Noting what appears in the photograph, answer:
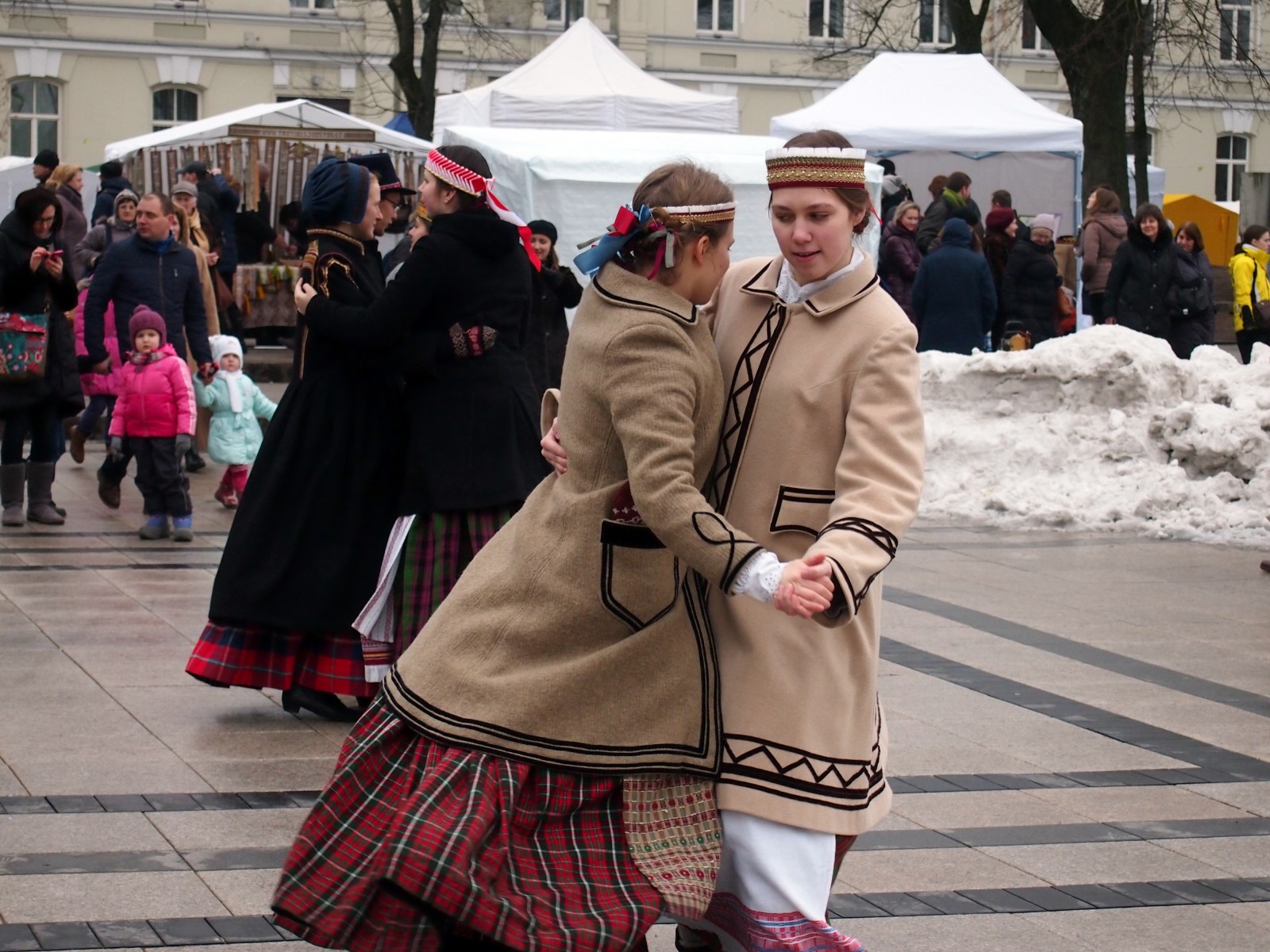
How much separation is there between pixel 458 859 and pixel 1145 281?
530 inches

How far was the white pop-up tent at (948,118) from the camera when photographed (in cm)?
1955

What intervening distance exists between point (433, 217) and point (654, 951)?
2247 millimetres

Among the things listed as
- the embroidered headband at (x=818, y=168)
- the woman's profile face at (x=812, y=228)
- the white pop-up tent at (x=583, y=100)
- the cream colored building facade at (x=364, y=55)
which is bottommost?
the woman's profile face at (x=812, y=228)

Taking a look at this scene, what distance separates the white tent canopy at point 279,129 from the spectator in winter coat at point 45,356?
10092mm

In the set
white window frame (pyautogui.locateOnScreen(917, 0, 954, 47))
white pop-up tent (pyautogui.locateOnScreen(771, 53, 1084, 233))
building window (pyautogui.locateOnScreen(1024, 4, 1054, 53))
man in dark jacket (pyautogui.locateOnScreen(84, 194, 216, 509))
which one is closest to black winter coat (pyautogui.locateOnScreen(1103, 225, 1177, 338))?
white pop-up tent (pyautogui.locateOnScreen(771, 53, 1084, 233))

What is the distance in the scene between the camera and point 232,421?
10828 mm

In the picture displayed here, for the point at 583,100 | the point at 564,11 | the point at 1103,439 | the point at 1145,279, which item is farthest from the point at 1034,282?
the point at 564,11

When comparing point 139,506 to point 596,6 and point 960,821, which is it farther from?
point 596,6

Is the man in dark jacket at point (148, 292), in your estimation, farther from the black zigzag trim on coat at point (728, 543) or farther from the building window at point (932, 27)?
the building window at point (932, 27)

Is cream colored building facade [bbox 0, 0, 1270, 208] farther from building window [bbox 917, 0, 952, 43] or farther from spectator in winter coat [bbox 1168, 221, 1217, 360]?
spectator in winter coat [bbox 1168, 221, 1217, 360]

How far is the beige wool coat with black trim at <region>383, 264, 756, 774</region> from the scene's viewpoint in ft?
10.3

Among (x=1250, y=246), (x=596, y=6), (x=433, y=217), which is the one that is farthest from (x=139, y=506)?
(x=596, y=6)

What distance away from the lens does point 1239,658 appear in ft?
24.6

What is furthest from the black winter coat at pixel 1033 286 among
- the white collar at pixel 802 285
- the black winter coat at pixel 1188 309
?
the white collar at pixel 802 285
